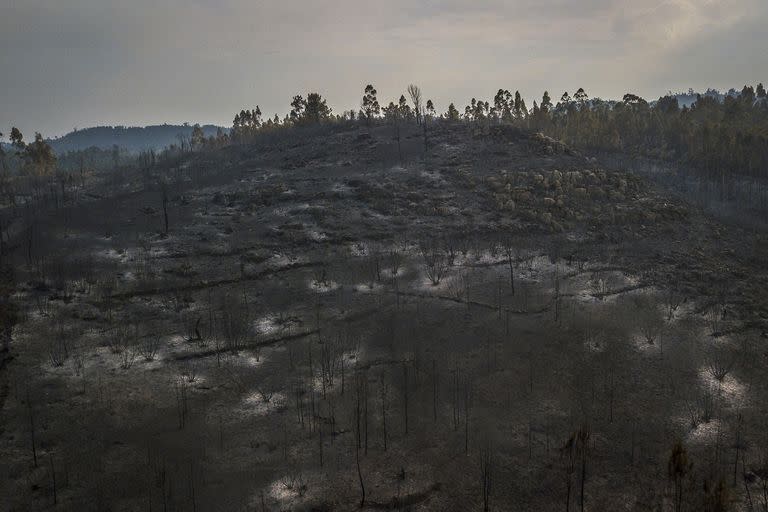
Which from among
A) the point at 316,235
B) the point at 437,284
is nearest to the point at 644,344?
the point at 437,284

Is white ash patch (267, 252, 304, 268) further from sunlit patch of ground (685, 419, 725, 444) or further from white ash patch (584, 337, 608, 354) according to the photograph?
sunlit patch of ground (685, 419, 725, 444)

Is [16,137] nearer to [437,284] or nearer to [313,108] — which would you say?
[313,108]

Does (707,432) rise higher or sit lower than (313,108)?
lower

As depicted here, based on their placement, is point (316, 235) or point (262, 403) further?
point (316, 235)

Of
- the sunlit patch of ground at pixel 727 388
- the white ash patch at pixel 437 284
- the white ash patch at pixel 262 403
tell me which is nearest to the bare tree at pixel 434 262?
the white ash patch at pixel 437 284

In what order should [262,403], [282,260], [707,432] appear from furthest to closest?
1. [282,260]
2. [262,403]
3. [707,432]

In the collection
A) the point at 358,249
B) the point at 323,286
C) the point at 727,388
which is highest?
the point at 358,249

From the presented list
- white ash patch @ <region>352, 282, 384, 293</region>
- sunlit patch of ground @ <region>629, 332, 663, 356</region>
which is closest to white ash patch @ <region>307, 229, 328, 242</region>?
white ash patch @ <region>352, 282, 384, 293</region>

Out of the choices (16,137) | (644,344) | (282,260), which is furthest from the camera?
(16,137)

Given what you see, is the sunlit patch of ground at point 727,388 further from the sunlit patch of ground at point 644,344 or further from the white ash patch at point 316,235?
the white ash patch at point 316,235


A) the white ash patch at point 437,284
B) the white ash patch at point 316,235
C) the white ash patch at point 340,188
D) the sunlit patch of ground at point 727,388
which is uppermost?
the white ash patch at point 340,188

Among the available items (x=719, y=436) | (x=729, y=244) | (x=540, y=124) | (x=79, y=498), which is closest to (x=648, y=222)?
(x=729, y=244)
